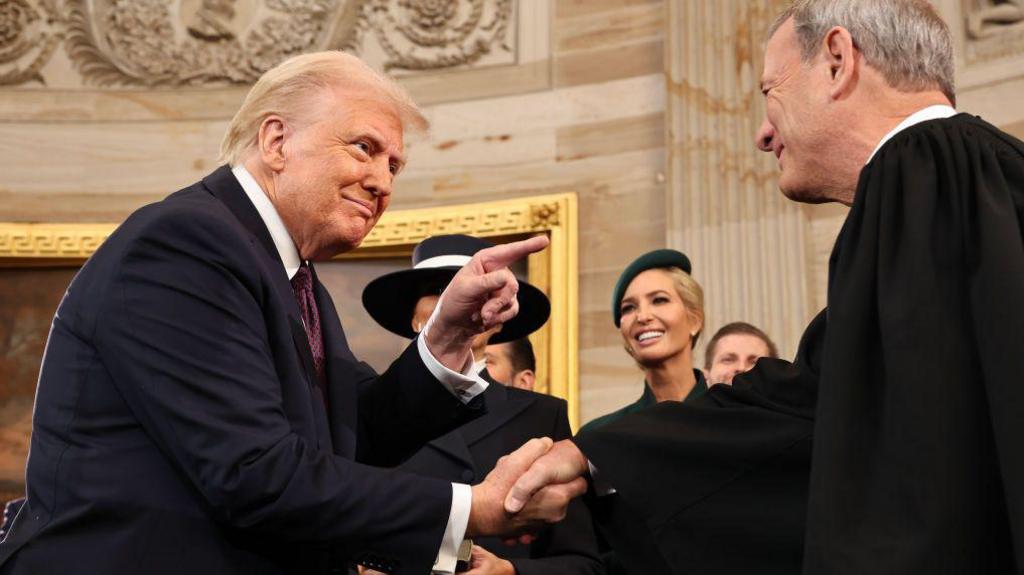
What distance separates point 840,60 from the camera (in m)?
3.08

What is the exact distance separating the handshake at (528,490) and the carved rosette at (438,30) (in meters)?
4.52

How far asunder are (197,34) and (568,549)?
5051 millimetres

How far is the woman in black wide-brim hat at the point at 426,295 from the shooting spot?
4.71 metres

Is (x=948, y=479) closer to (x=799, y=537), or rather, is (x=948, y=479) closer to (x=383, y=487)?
(x=799, y=537)

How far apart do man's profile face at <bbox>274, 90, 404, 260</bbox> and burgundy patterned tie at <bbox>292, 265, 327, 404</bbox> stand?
0.19 ft

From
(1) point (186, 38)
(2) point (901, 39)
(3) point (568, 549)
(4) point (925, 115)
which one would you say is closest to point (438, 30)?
(1) point (186, 38)

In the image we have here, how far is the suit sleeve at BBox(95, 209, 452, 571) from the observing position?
2.51 meters

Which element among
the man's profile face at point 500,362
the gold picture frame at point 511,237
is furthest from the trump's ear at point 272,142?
the gold picture frame at point 511,237

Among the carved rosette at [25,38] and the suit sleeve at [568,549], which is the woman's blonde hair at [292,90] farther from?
the carved rosette at [25,38]

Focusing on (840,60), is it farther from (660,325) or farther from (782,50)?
(660,325)

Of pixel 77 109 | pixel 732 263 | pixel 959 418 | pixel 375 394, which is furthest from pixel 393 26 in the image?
pixel 959 418

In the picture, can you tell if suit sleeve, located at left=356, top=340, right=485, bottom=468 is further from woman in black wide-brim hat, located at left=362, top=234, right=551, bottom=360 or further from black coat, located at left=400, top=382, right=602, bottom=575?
woman in black wide-brim hat, located at left=362, top=234, right=551, bottom=360

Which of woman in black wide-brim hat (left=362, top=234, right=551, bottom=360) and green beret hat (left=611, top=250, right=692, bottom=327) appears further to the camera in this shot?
green beret hat (left=611, top=250, right=692, bottom=327)

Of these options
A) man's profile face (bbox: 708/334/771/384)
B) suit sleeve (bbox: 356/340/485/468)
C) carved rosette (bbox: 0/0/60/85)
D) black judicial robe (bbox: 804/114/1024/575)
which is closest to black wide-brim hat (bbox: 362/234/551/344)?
man's profile face (bbox: 708/334/771/384)
